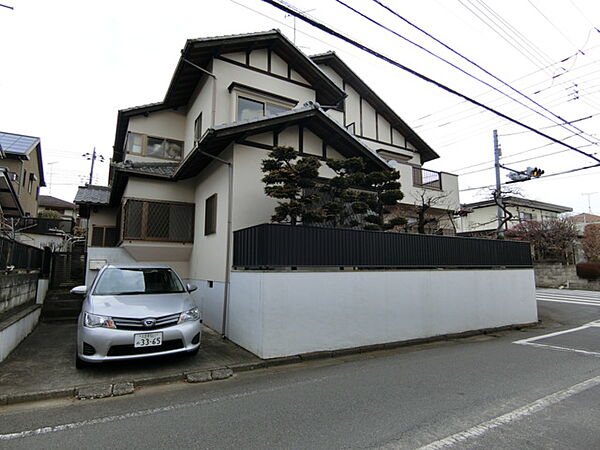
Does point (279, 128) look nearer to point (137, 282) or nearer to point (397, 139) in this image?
point (137, 282)

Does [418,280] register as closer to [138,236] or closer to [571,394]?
[571,394]

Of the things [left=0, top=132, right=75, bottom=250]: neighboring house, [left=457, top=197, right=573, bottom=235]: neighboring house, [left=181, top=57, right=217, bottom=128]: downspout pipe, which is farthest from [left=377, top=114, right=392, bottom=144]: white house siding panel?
[left=0, top=132, right=75, bottom=250]: neighboring house

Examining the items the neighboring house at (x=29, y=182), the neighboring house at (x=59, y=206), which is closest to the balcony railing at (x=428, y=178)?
the neighboring house at (x=29, y=182)

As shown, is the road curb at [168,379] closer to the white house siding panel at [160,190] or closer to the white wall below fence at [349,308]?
the white wall below fence at [349,308]

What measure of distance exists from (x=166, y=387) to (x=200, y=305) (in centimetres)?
485

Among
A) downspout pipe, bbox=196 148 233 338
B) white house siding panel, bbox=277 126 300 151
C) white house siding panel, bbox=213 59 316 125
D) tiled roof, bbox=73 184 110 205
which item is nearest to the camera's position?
downspout pipe, bbox=196 148 233 338

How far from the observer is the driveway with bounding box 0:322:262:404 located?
452cm

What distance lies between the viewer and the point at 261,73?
36.6 feet

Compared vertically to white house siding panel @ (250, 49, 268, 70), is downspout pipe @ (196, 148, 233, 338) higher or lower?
lower

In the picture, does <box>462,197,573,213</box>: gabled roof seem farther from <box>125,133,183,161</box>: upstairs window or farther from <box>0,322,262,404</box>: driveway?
<box>0,322,262,404</box>: driveway

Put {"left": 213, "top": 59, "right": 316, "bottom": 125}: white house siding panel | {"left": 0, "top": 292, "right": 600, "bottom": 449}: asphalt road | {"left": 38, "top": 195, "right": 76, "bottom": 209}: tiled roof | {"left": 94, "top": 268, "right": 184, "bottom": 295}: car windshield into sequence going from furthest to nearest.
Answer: {"left": 38, "top": 195, "right": 76, "bottom": 209}: tiled roof → {"left": 213, "top": 59, "right": 316, "bottom": 125}: white house siding panel → {"left": 94, "top": 268, "right": 184, "bottom": 295}: car windshield → {"left": 0, "top": 292, "right": 600, "bottom": 449}: asphalt road

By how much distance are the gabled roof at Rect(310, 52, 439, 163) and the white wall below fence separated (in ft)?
28.3

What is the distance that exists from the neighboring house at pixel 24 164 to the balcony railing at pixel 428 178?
697 inches

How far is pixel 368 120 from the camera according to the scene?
15406 millimetres
